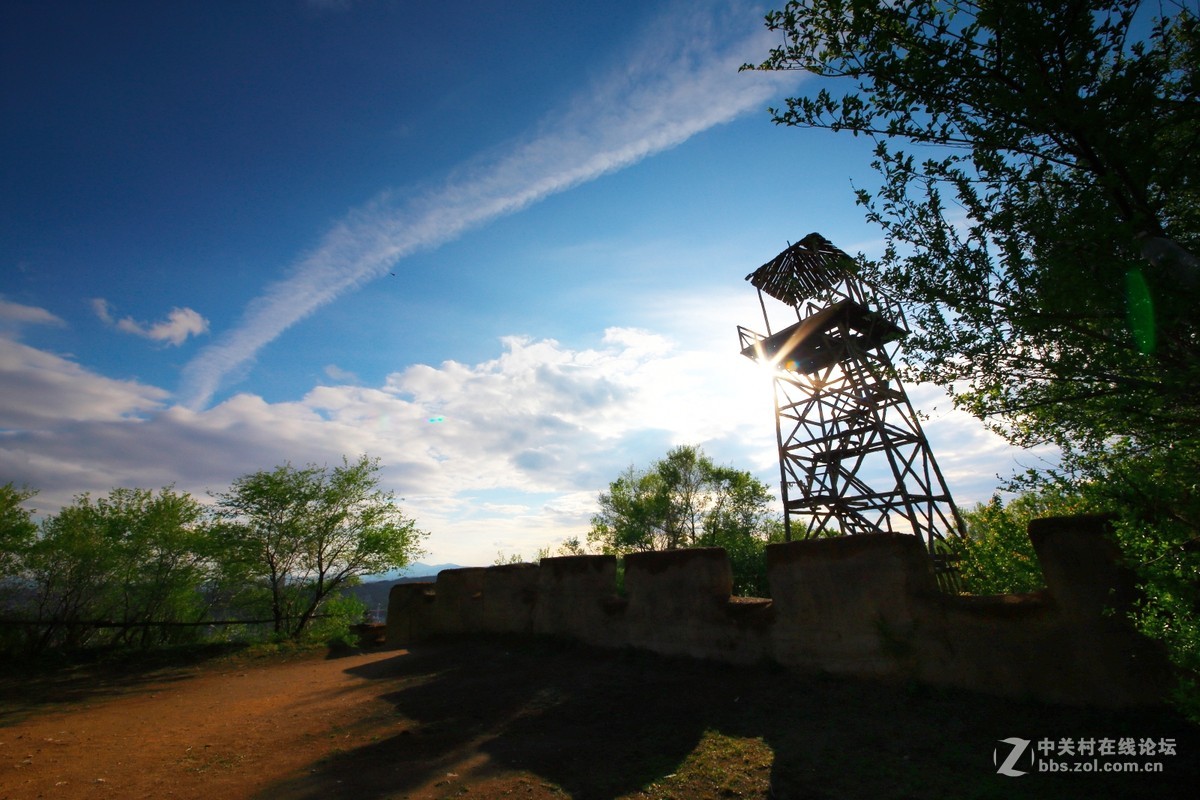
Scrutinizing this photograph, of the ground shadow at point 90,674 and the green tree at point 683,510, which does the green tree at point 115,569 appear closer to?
the ground shadow at point 90,674

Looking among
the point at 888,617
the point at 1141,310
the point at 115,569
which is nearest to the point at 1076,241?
the point at 1141,310

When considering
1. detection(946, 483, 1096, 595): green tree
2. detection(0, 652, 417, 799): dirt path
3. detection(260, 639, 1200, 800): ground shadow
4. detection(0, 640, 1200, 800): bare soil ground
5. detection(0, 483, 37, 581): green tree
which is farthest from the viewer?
detection(0, 483, 37, 581): green tree

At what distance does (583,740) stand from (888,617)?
3462 millimetres

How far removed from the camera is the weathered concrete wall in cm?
425

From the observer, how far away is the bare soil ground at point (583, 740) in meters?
3.82

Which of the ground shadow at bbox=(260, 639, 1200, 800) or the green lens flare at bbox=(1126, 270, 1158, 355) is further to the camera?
the ground shadow at bbox=(260, 639, 1200, 800)

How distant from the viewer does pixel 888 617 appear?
5.50 meters

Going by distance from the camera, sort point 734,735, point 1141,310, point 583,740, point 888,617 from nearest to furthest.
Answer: point 1141,310
point 734,735
point 583,740
point 888,617

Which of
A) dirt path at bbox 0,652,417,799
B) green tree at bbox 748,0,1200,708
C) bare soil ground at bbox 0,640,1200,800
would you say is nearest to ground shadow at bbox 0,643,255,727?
dirt path at bbox 0,652,417,799

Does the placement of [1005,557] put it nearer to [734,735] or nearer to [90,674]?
[734,735]

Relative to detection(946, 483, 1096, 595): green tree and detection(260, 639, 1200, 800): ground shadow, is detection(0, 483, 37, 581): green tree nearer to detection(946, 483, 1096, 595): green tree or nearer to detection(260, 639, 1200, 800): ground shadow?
detection(260, 639, 1200, 800): ground shadow

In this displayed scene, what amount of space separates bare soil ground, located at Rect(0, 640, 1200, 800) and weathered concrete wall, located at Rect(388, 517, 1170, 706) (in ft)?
0.78

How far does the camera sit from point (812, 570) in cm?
612

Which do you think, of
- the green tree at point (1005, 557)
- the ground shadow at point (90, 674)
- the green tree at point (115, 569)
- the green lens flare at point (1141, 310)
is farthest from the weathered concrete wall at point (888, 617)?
the green tree at point (115, 569)
